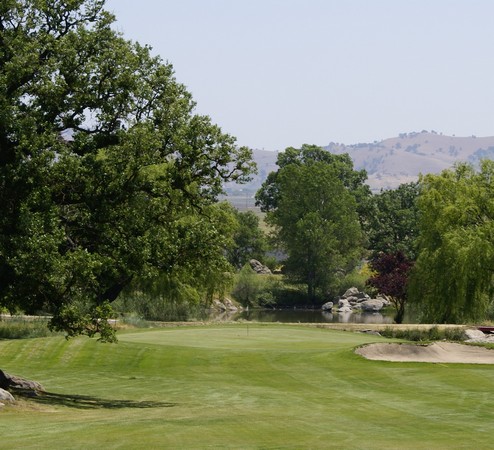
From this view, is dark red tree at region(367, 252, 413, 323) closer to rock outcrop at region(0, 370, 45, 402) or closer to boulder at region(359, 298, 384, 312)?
boulder at region(359, 298, 384, 312)

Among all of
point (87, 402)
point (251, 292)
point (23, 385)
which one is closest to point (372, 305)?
point (251, 292)

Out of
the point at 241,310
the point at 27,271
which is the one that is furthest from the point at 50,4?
the point at 241,310

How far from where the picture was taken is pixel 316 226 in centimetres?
11131

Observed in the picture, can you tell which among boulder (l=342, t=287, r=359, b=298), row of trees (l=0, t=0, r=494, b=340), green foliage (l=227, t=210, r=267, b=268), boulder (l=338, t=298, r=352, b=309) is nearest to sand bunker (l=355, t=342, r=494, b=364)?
row of trees (l=0, t=0, r=494, b=340)

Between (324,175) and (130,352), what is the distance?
273 ft

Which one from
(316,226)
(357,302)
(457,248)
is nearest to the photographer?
(457,248)

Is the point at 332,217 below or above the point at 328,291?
above

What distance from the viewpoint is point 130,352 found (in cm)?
3422

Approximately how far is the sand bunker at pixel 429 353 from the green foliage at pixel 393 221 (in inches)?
3186

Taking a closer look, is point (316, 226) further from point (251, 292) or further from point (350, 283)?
point (251, 292)

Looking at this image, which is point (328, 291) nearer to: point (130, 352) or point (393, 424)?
point (130, 352)

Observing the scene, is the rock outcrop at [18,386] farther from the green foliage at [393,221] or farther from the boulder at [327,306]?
the green foliage at [393,221]

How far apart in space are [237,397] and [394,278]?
165 ft

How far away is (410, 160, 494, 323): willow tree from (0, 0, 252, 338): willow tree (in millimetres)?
33965
